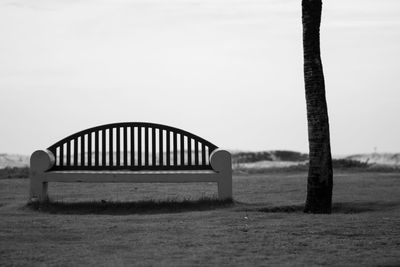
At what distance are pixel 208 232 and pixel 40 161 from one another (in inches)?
194

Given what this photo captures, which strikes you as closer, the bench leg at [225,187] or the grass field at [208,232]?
the grass field at [208,232]

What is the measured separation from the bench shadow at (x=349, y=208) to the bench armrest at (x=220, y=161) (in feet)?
4.33

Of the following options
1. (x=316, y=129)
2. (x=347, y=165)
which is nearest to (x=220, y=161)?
(x=316, y=129)

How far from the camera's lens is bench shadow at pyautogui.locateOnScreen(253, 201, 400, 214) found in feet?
34.4

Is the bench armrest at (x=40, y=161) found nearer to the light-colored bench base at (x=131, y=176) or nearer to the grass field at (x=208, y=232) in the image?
the light-colored bench base at (x=131, y=176)

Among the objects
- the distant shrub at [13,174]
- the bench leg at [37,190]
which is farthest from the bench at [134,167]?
the distant shrub at [13,174]

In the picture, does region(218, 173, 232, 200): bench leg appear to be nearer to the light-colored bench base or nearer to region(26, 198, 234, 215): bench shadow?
the light-colored bench base

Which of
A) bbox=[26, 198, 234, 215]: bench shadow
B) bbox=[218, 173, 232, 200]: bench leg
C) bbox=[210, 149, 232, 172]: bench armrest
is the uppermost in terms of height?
bbox=[210, 149, 232, 172]: bench armrest

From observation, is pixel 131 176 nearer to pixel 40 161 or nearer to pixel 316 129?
pixel 40 161

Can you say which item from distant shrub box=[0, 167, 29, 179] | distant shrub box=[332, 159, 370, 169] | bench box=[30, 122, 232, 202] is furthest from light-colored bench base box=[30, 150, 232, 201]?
distant shrub box=[332, 159, 370, 169]

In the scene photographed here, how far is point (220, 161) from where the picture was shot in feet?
38.1

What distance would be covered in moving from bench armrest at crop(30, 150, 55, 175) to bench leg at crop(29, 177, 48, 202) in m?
0.16

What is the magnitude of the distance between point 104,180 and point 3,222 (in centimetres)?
283

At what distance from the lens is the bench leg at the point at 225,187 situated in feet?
37.8
